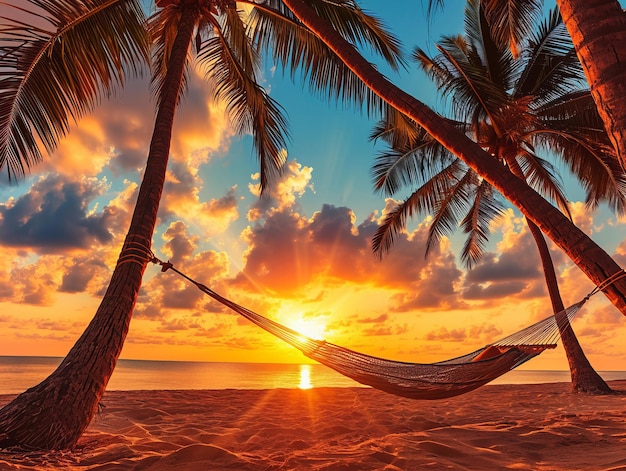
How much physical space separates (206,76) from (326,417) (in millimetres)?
3905

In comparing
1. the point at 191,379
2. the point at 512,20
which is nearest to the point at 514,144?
the point at 512,20

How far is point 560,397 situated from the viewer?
5582 millimetres

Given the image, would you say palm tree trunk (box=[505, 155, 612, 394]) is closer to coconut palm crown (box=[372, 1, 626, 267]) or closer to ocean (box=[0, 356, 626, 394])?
coconut palm crown (box=[372, 1, 626, 267])

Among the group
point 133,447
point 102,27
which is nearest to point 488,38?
point 102,27

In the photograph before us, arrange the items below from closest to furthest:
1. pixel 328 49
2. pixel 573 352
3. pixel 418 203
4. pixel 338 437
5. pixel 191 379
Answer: pixel 338 437 → pixel 328 49 → pixel 573 352 → pixel 418 203 → pixel 191 379

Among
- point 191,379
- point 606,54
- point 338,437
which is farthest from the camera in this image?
point 191,379

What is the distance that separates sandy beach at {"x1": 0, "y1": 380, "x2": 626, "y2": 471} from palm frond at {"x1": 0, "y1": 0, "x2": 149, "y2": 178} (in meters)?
2.09

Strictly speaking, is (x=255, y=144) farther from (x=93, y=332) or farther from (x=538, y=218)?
(x=538, y=218)

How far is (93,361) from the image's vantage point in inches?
94.8

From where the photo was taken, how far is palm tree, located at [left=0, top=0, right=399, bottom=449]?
7.41ft

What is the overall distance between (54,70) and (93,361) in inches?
84.5

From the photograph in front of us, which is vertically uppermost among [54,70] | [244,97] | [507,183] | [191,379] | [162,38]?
[162,38]

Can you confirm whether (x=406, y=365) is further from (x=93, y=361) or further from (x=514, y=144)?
(x=514, y=144)

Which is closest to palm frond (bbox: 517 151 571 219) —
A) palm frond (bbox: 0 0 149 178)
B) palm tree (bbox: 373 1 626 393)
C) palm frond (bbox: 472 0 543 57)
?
palm tree (bbox: 373 1 626 393)
